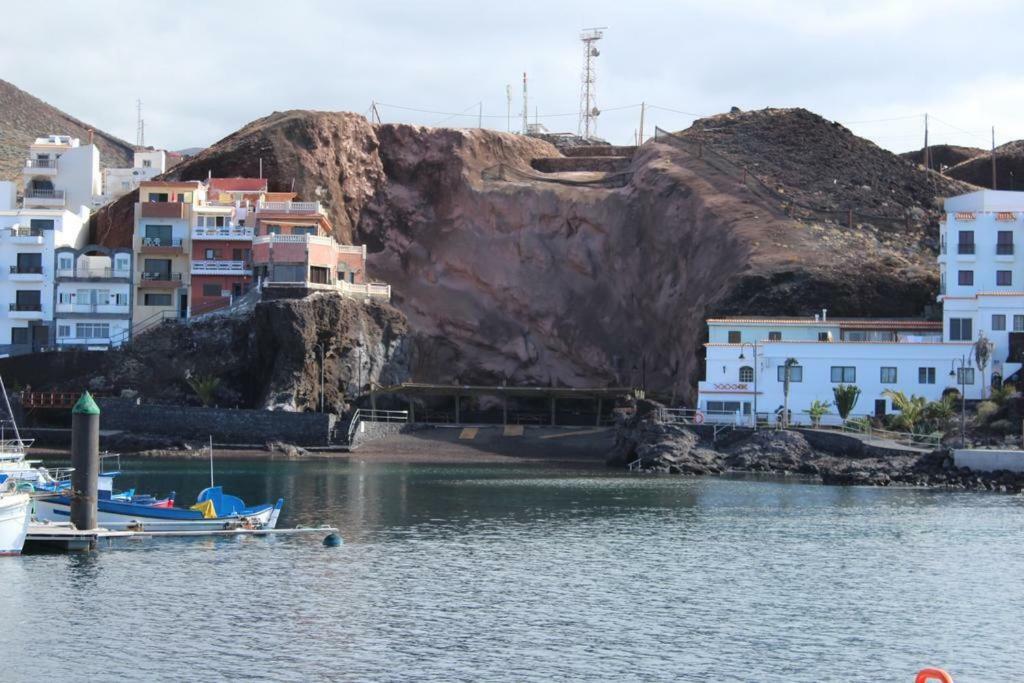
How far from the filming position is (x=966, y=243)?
108 metres

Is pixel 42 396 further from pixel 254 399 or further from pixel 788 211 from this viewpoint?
pixel 788 211

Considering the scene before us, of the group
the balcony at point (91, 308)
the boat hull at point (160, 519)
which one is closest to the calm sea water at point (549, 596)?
the boat hull at point (160, 519)

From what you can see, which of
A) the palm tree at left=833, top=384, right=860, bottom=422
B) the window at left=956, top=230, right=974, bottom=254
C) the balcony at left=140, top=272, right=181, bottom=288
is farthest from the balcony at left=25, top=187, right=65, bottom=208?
Answer: the window at left=956, top=230, right=974, bottom=254

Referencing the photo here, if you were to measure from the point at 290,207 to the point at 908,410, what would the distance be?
174 feet

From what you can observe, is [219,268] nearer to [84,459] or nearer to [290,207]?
[290,207]

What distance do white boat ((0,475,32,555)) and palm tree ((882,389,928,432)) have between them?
56206 millimetres

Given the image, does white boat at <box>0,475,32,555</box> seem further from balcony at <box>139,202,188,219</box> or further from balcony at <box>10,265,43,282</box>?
balcony at <box>139,202,188,219</box>

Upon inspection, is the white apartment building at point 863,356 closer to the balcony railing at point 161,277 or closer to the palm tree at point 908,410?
the palm tree at point 908,410

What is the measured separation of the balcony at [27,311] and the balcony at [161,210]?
35.4ft

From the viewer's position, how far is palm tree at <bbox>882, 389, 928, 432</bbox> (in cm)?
9556

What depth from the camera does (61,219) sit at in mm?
124250

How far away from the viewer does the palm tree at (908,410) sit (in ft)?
314

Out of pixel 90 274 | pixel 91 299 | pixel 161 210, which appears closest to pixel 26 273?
pixel 90 274

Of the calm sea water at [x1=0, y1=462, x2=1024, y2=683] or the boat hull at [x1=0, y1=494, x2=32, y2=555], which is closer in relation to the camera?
the calm sea water at [x1=0, y1=462, x2=1024, y2=683]
